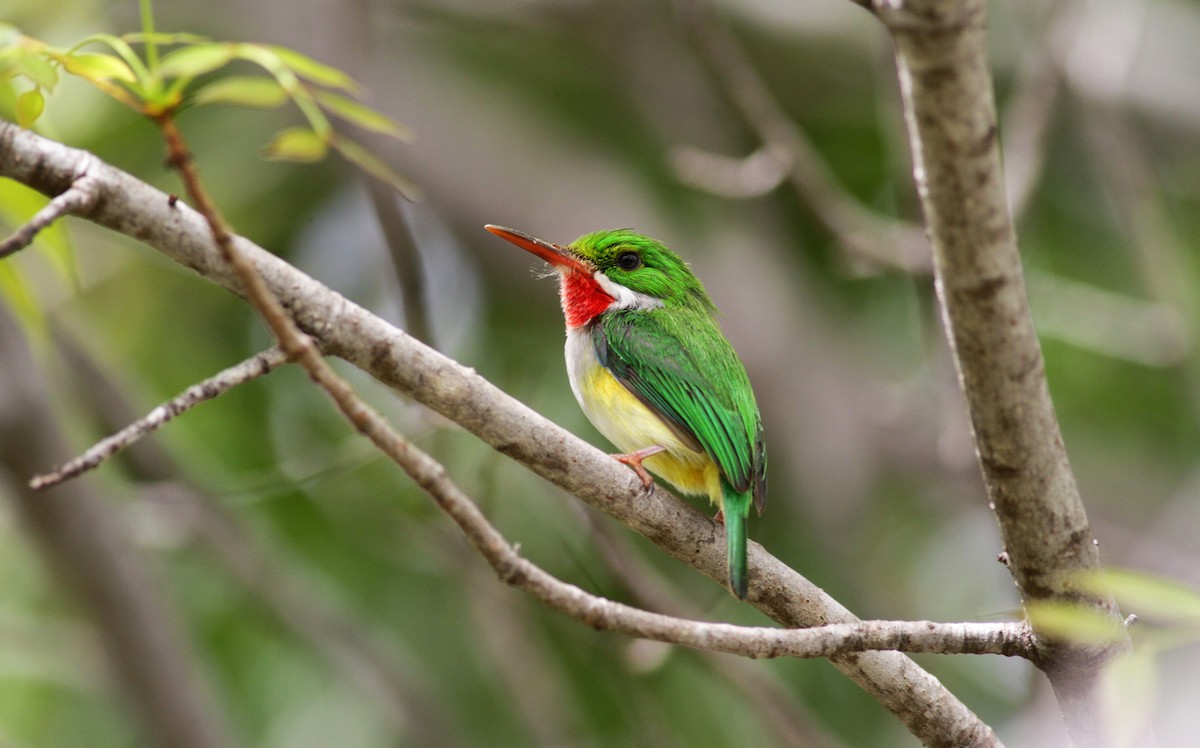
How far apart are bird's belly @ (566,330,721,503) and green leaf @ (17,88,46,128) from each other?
168 cm

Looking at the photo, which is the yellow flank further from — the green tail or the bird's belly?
the green tail

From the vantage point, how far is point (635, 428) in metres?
3.02

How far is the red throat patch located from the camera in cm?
350

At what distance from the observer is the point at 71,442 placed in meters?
3.99

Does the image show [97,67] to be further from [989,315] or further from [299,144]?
[989,315]

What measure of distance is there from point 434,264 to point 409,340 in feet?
12.9

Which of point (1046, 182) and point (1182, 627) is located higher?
point (1046, 182)

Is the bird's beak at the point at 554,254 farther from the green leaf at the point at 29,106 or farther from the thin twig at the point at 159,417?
the green leaf at the point at 29,106

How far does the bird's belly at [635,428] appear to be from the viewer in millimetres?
2945

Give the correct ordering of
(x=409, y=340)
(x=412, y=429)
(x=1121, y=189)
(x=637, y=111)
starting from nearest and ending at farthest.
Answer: (x=409, y=340), (x=412, y=429), (x=1121, y=189), (x=637, y=111)

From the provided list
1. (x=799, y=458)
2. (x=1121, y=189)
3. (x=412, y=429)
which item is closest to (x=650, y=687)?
(x=799, y=458)

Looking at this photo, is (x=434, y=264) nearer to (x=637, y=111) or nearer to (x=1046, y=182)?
(x=637, y=111)

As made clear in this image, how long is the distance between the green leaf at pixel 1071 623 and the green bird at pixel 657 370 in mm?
669

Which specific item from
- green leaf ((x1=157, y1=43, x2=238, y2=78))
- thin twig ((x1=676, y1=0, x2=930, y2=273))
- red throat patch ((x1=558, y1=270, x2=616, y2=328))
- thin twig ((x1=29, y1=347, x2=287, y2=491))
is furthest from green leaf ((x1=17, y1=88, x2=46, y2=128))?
thin twig ((x1=676, y1=0, x2=930, y2=273))
